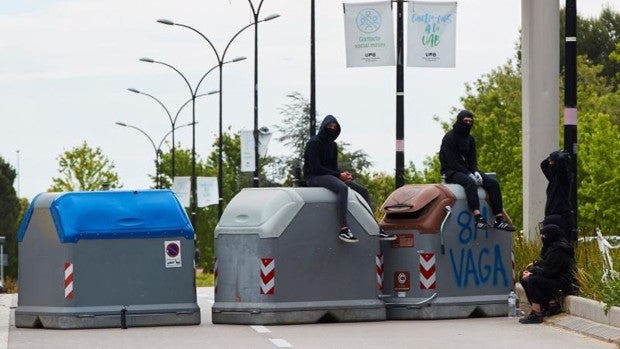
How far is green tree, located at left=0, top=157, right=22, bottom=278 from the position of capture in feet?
302

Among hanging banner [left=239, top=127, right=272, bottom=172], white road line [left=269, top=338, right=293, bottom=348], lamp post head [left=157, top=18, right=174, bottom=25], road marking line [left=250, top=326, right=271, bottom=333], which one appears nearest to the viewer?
white road line [left=269, top=338, right=293, bottom=348]

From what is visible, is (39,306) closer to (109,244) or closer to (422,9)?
(109,244)

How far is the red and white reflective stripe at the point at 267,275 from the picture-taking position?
2167 centimetres

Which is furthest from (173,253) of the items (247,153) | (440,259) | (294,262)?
(247,153)

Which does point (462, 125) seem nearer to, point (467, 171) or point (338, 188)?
point (467, 171)

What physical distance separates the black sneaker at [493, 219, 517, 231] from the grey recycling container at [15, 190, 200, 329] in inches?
166

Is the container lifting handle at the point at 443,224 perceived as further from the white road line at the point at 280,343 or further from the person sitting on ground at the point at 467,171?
the white road line at the point at 280,343

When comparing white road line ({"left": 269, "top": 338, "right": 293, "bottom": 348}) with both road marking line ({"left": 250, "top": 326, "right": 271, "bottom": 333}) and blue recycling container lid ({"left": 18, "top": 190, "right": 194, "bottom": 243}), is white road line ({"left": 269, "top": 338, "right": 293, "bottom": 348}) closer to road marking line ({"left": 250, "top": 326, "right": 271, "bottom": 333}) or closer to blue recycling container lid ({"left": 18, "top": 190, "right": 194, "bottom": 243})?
road marking line ({"left": 250, "top": 326, "right": 271, "bottom": 333})

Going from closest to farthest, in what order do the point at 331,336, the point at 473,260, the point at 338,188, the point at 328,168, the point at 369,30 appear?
the point at 331,336
the point at 338,188
the point at 328,168
the point at 473,260
the point at 369,30

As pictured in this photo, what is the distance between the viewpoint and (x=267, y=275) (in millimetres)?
21703

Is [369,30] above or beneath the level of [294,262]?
above

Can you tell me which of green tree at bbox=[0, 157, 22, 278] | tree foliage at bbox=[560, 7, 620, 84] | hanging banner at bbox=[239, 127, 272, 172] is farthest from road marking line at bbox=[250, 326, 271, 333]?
tree foliage at bbox=[560, 7, 620, 84]

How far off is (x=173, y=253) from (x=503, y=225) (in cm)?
453

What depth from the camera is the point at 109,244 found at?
70.5 feet
